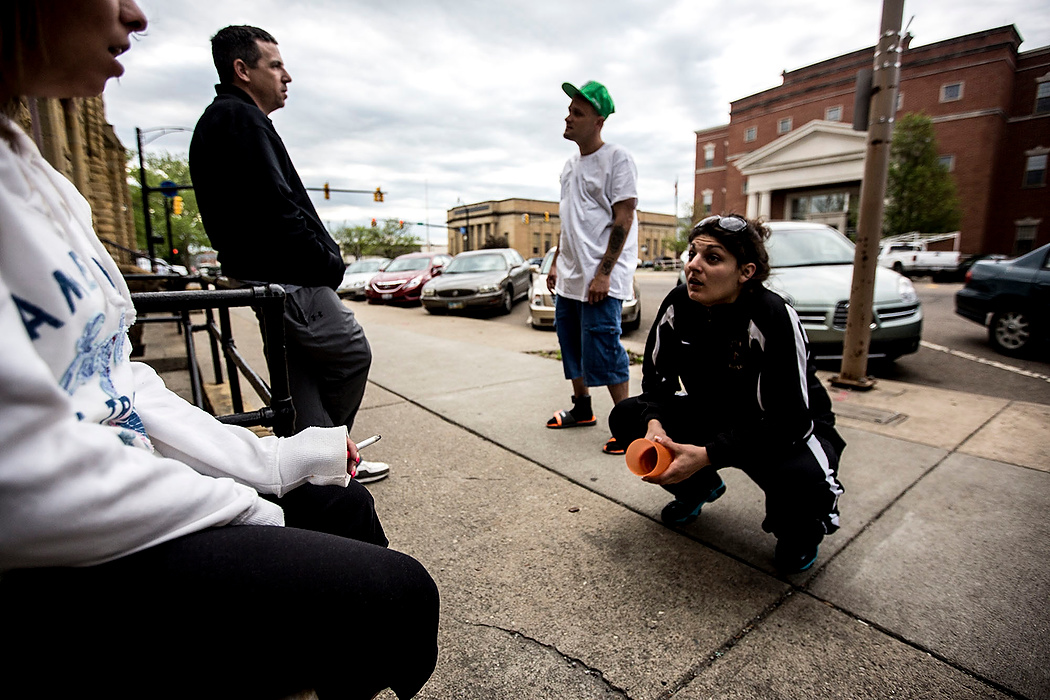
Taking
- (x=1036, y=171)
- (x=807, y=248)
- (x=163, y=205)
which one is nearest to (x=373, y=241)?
(x=163, y=205)

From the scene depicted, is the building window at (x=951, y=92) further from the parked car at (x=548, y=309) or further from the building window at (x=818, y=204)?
the parked car at (x=548, y=309)

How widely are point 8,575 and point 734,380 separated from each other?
2.10 meters

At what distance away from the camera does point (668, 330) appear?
7.75 feet

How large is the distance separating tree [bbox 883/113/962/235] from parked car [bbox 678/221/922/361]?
3209 centimetres

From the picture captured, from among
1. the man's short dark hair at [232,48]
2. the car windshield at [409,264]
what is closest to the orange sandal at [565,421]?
the man's short dark hair at [232,48]

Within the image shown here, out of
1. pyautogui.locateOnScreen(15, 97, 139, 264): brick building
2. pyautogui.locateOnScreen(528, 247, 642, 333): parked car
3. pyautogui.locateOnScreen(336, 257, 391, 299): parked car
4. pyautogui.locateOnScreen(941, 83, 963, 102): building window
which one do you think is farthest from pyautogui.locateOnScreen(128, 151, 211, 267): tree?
pyautogui.locateOnScreen(941, 83, 963, 102): building window

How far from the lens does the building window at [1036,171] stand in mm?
33344

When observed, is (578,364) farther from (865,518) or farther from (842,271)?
(842,271)

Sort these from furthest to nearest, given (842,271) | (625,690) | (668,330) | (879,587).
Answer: (842,271) → (668,330) → (879,587) → (625,690)

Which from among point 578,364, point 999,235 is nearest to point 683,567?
point 578,364

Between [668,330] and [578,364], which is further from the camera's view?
[578,364]

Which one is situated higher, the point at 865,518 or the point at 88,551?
the point at 88,551

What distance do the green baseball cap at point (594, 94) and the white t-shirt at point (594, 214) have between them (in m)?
0.23

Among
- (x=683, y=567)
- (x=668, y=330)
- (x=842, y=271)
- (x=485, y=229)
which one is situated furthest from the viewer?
(x=485, y=229)
